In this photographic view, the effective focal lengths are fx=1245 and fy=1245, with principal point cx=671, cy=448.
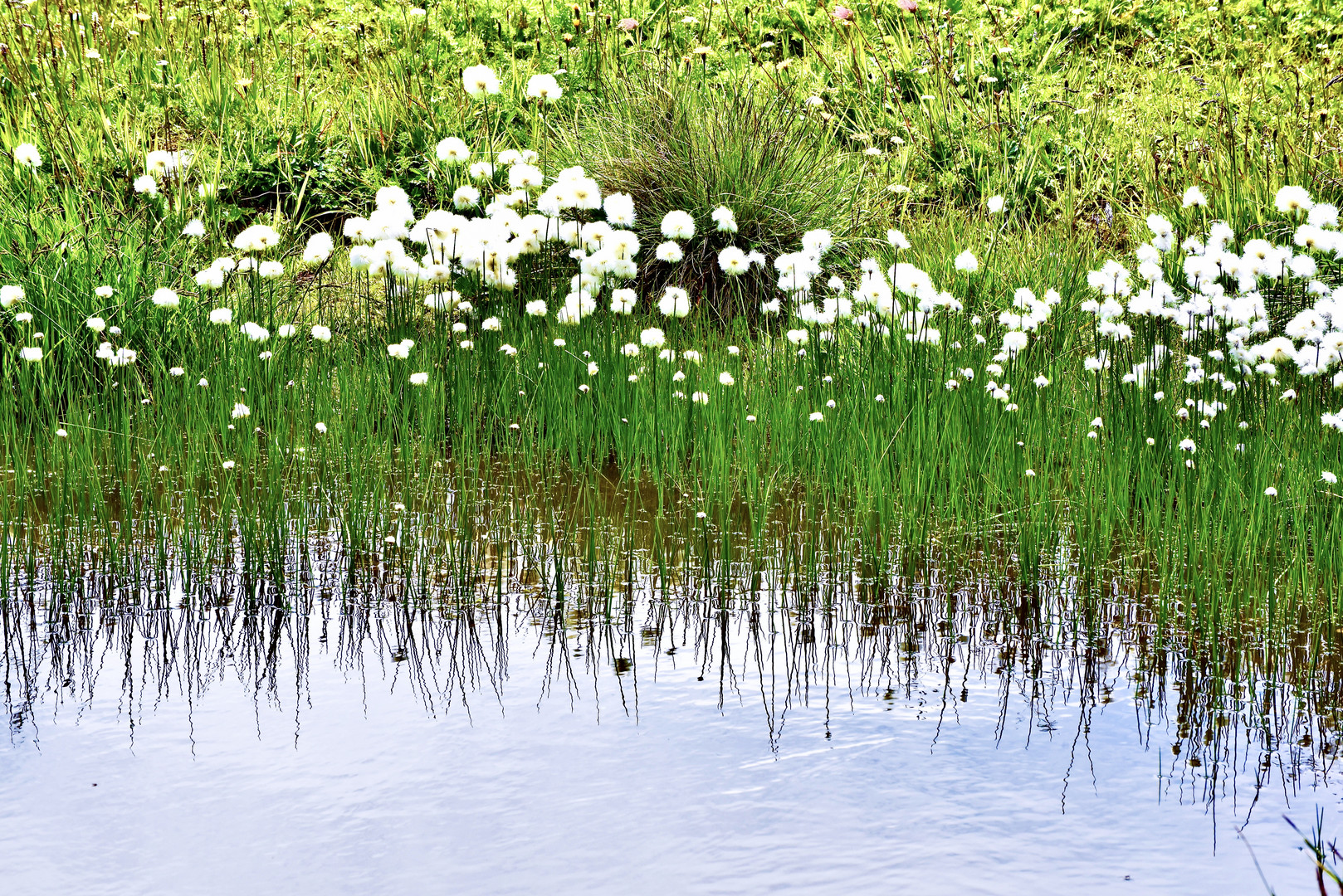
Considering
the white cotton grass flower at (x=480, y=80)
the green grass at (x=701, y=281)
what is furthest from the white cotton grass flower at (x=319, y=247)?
the white cotton grass flower at (x=480, y=80)

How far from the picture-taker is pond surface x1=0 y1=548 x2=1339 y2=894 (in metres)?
2.13

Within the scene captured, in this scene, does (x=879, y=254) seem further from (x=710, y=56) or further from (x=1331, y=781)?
(x=1331, y=781)

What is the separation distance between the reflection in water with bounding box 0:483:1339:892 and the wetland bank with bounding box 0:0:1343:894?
0.01m

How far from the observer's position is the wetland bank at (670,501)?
90.4 inches

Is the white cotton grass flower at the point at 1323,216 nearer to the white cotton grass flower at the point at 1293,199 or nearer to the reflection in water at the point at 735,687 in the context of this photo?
the white cotton grass flower at the point at 1293,199

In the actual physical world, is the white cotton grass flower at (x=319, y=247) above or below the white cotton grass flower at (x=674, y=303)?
above

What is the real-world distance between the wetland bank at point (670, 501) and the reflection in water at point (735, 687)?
0.5 inches

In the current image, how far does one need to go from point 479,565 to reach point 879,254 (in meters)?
3.57

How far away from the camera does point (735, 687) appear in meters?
2.86

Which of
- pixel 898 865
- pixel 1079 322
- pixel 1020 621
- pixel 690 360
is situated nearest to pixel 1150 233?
pixel 1079 322

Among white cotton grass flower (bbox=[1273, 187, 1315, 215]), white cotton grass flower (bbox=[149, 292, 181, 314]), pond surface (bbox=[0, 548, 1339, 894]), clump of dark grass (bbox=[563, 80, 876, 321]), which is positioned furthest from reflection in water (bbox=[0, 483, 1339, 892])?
clump of dark grass (bbox=[563, 80, 876, 321])

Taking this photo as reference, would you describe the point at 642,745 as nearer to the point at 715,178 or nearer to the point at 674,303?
the point at 674,303

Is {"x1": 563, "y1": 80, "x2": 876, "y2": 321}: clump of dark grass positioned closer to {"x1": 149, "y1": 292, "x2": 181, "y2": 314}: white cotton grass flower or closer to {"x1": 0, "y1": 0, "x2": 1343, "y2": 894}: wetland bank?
{"x1": 0, "y1": 0, "x2": 1343, "y2": 894}: wetland bank

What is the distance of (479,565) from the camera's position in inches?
136
